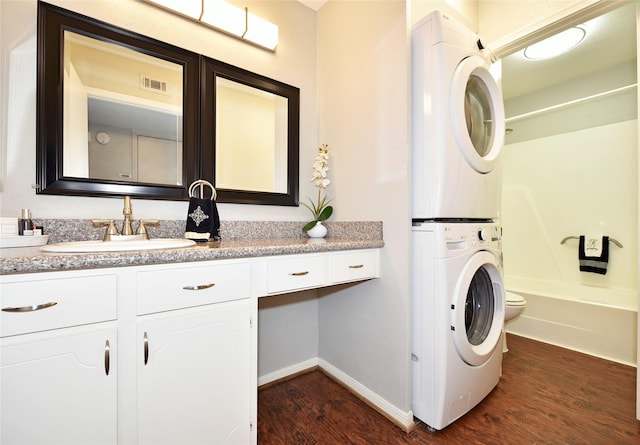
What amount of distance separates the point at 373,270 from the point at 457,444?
828 millimetres

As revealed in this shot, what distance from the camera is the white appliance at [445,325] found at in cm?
129

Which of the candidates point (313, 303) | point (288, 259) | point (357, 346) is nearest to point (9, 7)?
point (288, 259)

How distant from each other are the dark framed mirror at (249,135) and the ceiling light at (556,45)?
6.31ft

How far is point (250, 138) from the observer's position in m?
1.68

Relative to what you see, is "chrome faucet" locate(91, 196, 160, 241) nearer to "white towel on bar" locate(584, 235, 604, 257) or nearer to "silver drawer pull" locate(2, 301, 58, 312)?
"silver drawer pull" locate(2, 301, 58, 312)

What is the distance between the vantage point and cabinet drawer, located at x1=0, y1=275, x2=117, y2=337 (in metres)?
0.69

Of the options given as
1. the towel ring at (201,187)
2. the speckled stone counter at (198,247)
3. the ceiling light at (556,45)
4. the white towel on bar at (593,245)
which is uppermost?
the ceiling light at (556,45)

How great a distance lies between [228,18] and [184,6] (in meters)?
0.23

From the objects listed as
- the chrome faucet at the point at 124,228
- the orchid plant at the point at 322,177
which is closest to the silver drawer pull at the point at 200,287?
the chrome faucet at the point at 124,228

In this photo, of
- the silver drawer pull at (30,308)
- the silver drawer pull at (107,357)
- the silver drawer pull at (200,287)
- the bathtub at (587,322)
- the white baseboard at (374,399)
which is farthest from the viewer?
the bathtub at (587,322)

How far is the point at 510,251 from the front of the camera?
10.8 feet

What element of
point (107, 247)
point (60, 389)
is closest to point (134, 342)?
point (60, 389)

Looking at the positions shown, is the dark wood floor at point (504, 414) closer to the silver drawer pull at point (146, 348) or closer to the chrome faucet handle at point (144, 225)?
the silver drawer pull at point (146, 348)

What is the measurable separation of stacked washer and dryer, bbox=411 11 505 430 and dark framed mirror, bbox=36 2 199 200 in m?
Result: 1.15
